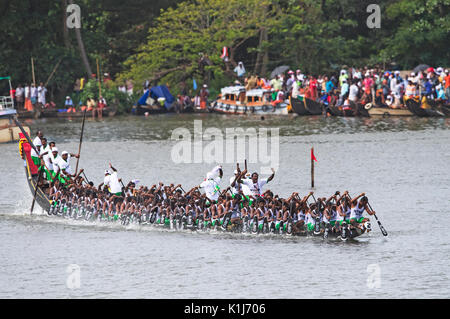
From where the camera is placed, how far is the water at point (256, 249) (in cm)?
2342

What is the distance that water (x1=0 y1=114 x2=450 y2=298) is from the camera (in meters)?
23.4

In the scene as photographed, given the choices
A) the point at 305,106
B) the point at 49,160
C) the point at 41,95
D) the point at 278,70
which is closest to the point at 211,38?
the point at 278,70

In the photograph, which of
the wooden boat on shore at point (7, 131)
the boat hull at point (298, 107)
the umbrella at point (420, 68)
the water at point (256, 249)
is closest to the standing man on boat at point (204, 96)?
the boat hull at point (298, 107)

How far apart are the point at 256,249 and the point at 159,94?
35.8 meters

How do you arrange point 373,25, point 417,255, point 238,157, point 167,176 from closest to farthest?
point 417,255 < point 167,176 < point 238,157 < point 373,25

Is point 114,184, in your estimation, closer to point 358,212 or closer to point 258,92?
point 358,212

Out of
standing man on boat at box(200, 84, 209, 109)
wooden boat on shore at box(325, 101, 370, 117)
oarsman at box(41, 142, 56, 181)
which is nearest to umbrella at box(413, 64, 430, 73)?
wooden boat on shore at box(325, 101, 370, 117)

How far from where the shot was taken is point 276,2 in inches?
2319

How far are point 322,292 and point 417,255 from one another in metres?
→ 3.56

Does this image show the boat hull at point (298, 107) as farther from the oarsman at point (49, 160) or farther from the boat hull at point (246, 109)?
the oarsman at point (49, 160)
